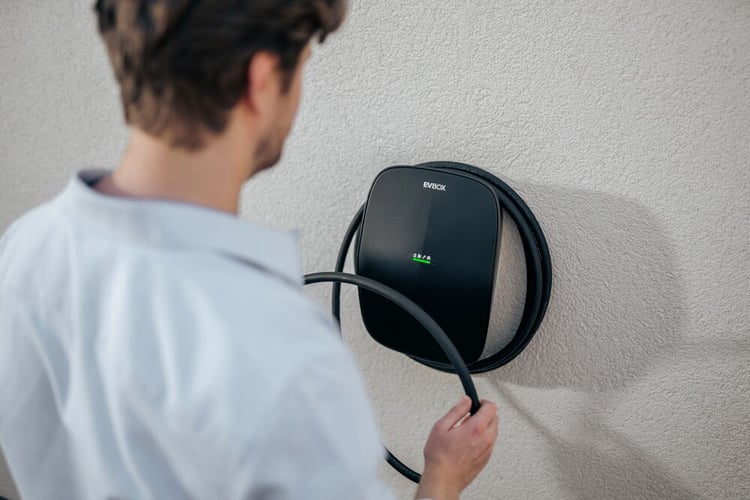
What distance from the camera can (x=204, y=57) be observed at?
0.39 meters

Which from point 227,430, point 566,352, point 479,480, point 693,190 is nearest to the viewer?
point 227,430

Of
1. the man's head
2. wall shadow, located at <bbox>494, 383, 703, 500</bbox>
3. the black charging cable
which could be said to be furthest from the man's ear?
wall shadow, located at <bbox>494, 383, 703, 500</bbox>

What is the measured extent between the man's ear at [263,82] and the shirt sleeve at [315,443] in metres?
0.19

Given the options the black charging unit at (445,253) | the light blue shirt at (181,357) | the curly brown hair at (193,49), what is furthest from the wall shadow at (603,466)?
the curly brown hair at (193,49)

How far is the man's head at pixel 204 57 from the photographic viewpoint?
1.27 feet

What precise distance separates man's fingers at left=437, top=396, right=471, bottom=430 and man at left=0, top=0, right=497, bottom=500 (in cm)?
23

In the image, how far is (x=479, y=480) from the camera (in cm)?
87

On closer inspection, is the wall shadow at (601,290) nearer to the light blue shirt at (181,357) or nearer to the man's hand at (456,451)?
the man's hand at (456,451)

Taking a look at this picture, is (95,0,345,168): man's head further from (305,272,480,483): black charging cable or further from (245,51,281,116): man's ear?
(305,272,480,483): black charging cable

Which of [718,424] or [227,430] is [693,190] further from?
[227,430]

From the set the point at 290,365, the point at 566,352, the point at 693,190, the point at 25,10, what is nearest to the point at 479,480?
the point at 566,352

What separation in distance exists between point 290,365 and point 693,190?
51 centimetres

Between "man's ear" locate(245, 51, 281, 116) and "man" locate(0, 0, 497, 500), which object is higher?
"man's ear" locate(245, 51, 281, 116)

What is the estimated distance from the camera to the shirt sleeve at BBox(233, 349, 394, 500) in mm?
352
